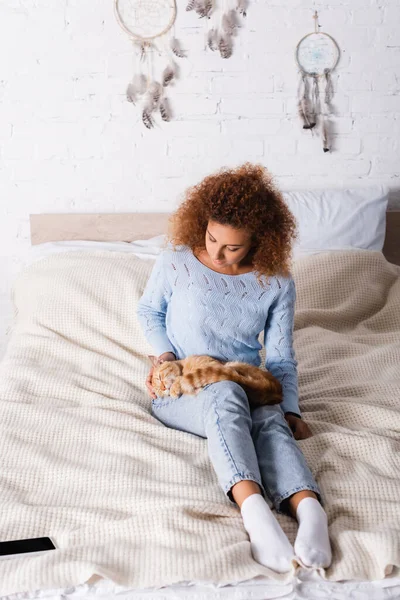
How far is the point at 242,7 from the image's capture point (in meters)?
2.71

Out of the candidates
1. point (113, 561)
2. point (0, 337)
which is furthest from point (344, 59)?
point (113, 561)

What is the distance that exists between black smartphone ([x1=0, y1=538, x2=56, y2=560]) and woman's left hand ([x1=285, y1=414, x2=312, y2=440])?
62 centimetres

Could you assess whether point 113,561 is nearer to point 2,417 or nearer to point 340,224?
point 2,417

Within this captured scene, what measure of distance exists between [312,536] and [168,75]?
6.40 ft

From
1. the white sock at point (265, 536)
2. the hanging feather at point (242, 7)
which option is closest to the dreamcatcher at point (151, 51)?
the hanging feather at point (242, 7)

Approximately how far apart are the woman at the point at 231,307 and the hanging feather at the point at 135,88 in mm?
1052

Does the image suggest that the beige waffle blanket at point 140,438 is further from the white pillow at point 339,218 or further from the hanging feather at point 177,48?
the hanging feather at point 177,48

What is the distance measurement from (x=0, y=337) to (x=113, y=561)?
1979mm

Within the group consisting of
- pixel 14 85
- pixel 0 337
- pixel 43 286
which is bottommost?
pixel 0 337

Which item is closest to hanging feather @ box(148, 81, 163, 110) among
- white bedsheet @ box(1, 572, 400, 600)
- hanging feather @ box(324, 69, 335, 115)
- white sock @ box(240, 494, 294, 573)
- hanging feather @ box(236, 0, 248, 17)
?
hanging feather @ box(236, 0, 248, 17)

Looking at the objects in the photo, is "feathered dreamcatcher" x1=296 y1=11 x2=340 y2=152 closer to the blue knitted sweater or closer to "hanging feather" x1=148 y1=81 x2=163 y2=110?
"hanging feather" x1=148 y1=81 x2=163 y2=110

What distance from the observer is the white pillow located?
8.67ft

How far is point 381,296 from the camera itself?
96.4 inches

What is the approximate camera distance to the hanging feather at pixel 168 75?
2733mm
